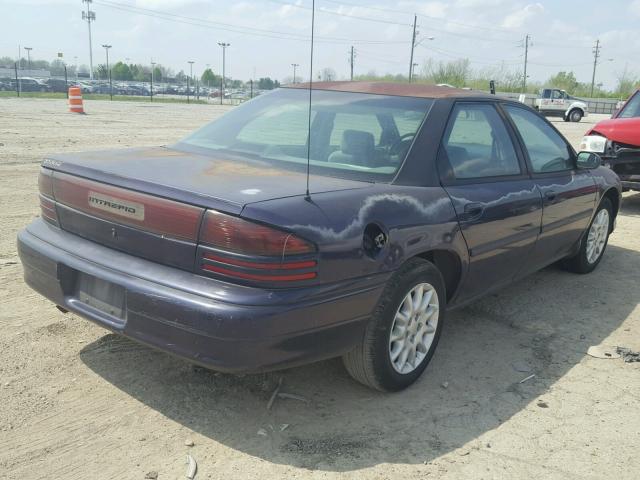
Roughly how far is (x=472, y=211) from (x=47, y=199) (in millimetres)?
2378

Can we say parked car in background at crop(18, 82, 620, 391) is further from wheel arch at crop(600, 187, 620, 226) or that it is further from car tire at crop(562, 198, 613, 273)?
wheel arch at crop(600, 187, 620, 226)

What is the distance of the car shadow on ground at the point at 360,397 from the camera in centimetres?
283

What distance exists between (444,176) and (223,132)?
57.1 inches

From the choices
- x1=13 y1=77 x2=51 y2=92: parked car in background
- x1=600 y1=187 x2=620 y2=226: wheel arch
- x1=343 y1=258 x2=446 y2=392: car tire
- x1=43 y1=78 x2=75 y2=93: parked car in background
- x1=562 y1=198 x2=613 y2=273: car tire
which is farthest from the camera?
x1=43 y1=78 x2=75 y2=93: parked car in background

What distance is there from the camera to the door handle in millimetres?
3492

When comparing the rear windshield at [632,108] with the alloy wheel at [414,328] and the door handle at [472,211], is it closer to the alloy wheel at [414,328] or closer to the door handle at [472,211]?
the door handle at [472,211]

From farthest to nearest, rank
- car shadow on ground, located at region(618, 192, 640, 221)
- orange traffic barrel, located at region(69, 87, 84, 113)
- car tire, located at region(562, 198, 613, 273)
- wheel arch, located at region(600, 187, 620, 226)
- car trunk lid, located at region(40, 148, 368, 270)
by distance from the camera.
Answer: orange traffic barrel, located at region(69, 87, 84, 113), car shadow on ground, located at region(618, 192, 640, 221), wheel arch, located at region(600, 187, 620, 226), car tire, located at region(562, 198, 613, 273), car trunk lid, located at region(40, 148, 368, 270)

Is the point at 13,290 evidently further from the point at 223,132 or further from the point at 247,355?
the point at 247,355

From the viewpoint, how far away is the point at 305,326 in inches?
103

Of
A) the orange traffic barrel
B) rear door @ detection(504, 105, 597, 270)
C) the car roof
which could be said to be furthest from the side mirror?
the orange traffic barrel

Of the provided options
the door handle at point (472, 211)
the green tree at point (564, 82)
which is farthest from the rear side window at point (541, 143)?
the green tree at point (564, 82)

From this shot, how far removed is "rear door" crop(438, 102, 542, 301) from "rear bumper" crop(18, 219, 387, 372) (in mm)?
935

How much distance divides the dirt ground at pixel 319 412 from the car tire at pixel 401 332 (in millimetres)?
147

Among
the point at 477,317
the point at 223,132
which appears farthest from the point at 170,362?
the point at 477,317
